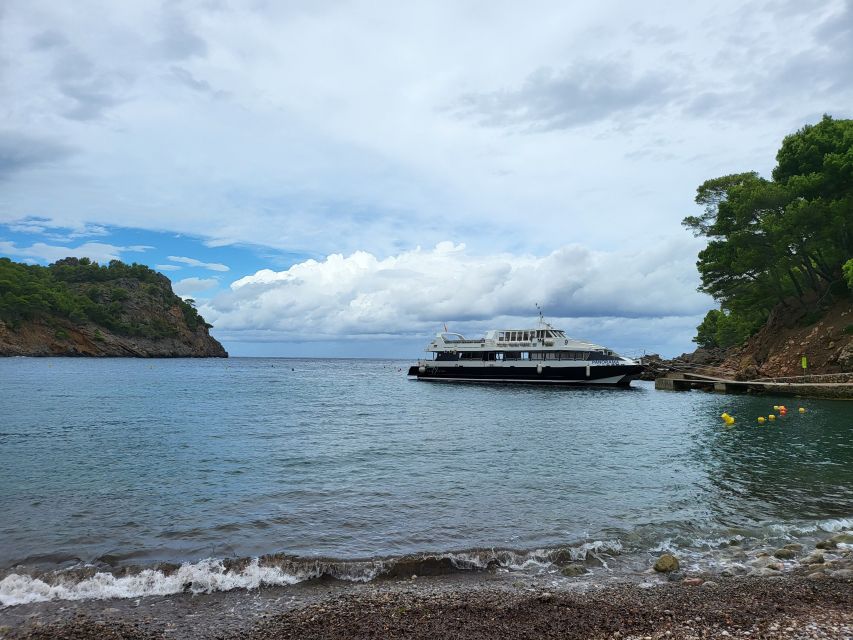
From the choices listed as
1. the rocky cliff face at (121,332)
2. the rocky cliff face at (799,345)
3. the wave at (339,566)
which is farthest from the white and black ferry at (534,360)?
the rocky cliff face at (121,332)

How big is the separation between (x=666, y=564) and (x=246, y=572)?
7.61 metres

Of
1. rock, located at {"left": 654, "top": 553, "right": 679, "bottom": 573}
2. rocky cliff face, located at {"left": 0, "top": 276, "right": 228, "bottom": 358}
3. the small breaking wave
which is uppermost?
rocky cliff face, located at {"left": 0, "top": 276, "right": 228, "bottom": 358}

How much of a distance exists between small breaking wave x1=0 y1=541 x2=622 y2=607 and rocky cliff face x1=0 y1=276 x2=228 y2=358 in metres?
157

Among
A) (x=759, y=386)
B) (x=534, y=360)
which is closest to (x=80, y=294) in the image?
(x=534, y=360)

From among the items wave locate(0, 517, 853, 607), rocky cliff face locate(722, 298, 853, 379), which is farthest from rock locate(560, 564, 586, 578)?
rocky cliff face locate(722, 298, 853, 379)

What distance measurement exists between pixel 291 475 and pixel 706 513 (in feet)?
40.4

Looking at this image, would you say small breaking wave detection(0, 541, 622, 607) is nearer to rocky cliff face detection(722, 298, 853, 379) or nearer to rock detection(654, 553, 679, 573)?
rock detection(654, 553, 679, 573)

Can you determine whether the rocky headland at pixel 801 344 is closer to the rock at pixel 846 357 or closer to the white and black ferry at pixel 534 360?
the rock at pixel 846 357

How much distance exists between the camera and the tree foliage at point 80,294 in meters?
138

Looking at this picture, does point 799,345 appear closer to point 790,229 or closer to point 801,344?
point 801,344

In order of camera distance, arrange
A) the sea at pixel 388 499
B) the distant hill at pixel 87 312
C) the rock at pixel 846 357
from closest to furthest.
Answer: the sea at pixel 388 499
the rock at pixel 846 357
the distant hill at pixel 87 312

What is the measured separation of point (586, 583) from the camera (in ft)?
30.5

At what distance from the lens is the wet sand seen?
7.11 m

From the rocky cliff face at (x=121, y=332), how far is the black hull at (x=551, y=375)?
12256 cm
